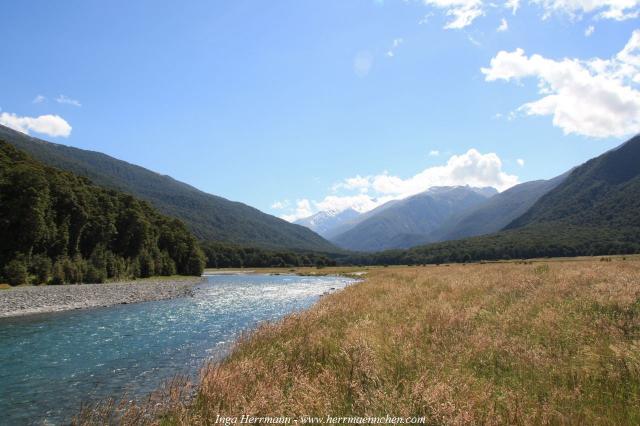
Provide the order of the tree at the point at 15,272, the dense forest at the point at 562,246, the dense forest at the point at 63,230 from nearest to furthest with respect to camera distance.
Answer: the tree at the point at 15,272, the dense forest at the point at 63,230, the dense forest at the point at 562,246

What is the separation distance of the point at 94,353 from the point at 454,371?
1742 centimetres

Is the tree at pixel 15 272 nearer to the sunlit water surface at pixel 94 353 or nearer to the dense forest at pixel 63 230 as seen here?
the dense forest at pixel 63 230

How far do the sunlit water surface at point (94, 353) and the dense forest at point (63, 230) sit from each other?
28172 mm

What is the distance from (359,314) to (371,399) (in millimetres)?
11063

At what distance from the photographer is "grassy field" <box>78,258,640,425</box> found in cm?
675

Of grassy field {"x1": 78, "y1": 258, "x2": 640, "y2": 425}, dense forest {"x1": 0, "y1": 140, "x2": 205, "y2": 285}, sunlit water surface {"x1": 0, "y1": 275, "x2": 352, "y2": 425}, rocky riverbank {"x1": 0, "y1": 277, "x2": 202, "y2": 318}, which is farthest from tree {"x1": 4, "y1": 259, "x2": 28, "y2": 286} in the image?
grassy field {"x1": 78, "y1": 258, "x2": 640, "y2": 425}

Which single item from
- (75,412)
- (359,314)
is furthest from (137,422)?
(359,314)

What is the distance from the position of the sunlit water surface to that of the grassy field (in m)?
3.33

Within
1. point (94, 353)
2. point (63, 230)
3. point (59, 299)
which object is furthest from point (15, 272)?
point (94, 353)

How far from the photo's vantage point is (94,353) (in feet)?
59.9

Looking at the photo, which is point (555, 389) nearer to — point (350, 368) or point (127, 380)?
point (350, 368)

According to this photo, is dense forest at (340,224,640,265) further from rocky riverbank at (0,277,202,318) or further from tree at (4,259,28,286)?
tree at (4,259,28,286)

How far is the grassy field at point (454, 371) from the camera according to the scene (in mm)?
6750

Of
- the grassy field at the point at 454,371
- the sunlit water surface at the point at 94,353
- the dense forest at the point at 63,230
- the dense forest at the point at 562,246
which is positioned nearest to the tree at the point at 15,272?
the dense forest at the point at 63,230
